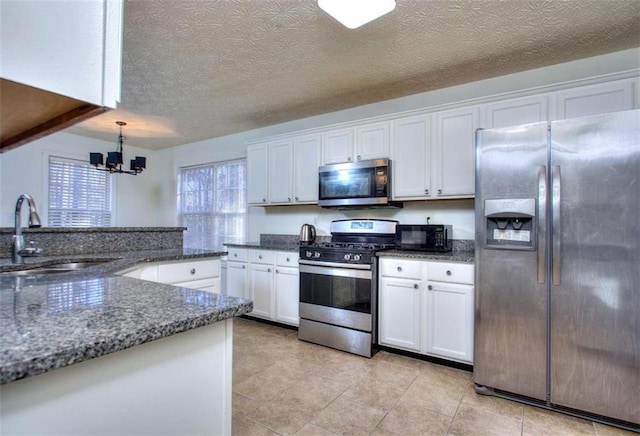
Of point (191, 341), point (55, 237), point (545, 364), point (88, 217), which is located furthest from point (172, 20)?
point (88, 217)

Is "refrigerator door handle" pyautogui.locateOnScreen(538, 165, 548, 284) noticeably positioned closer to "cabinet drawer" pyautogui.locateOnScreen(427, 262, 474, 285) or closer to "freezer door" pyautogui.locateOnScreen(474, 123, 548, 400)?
"freezer door" pyautogui.locateOnScreen(474, 123, 548, 400)

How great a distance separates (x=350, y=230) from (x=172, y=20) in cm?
241

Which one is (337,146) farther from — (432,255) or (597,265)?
(597,265)

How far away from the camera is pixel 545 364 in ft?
6.75

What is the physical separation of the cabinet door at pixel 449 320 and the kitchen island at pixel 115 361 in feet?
6.77

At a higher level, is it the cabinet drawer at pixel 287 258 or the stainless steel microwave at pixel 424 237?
the stainless steel microwave at pixel 424 237

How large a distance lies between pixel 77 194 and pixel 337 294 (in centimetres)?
446

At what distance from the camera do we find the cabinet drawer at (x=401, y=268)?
2.74 meters

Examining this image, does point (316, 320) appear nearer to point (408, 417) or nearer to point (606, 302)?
point (408, 417)

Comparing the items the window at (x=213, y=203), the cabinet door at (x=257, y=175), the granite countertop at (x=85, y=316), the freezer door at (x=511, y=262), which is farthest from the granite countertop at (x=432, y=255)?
the window at (x=213, y=203)

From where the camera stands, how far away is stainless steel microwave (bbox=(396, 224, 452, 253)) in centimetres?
294

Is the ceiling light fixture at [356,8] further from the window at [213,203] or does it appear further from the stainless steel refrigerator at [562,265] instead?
the window at [213,203]

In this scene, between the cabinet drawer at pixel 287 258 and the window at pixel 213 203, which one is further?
the window at pixel 213 203

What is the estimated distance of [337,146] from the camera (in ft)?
11.5
